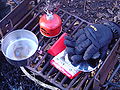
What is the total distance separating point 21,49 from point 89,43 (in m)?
0.79

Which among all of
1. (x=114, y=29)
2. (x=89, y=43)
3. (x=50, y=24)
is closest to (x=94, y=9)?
(x=114, y=29)

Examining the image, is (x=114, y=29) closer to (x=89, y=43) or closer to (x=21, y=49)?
(x=89, y=43)

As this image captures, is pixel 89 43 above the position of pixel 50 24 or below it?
below

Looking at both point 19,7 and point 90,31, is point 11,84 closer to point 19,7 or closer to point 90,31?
point 19,7

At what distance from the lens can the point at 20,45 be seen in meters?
2.42

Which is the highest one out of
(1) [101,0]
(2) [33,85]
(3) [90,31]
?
(3) [90,31]

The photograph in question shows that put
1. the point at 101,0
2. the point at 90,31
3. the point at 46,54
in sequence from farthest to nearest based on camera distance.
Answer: the point at 101,0, the point at 46,54, the point at 90,31

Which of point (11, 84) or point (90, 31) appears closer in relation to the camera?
point (90, 31)

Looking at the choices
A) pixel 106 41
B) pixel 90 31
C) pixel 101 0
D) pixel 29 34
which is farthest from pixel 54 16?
pixel 101 0

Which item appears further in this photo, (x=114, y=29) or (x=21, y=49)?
(x=21, y=49)

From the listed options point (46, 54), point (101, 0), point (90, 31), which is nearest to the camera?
point (90, 31)

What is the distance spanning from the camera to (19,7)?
7.93 feet

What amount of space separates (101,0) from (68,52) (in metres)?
1.46

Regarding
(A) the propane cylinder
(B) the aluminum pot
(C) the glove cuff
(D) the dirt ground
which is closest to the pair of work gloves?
(C) the glove cuff
